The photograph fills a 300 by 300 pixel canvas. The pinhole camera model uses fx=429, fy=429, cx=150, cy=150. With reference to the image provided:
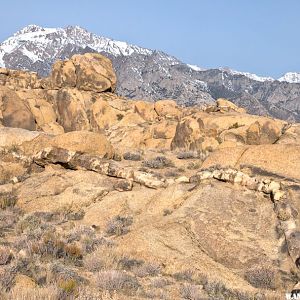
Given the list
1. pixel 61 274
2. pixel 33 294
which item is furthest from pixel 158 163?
pixel 33 294

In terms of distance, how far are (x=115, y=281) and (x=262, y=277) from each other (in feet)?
14.9

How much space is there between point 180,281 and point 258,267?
9.17 ft

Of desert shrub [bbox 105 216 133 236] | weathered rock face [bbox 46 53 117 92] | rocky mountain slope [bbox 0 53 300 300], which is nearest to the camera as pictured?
rocky mountain slope [bbox 0 53 300 300]

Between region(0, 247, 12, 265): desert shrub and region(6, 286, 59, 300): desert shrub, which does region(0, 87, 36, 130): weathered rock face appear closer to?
region(0, 247, 12, 265): desert shrub

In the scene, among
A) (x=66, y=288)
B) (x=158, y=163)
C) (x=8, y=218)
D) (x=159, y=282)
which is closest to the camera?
(x=66, y=288)

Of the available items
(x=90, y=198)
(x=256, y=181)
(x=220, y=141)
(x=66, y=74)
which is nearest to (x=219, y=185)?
(x=256, y=181)

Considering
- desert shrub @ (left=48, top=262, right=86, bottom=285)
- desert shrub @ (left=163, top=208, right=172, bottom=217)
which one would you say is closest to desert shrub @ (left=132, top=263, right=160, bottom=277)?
desert shrub @ (left=48, top=262, right=86, bottom=285)

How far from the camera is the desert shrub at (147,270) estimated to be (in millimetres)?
12128

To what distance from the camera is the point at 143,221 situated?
1708 centimetres

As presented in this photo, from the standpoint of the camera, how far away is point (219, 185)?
17.6 m

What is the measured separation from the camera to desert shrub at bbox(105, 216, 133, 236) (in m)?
16.3

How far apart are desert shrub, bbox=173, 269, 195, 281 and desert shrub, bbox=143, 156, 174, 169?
1156cm

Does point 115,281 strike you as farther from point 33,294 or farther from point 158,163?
point 158,163

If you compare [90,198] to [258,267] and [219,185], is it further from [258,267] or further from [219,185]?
[258,267]
